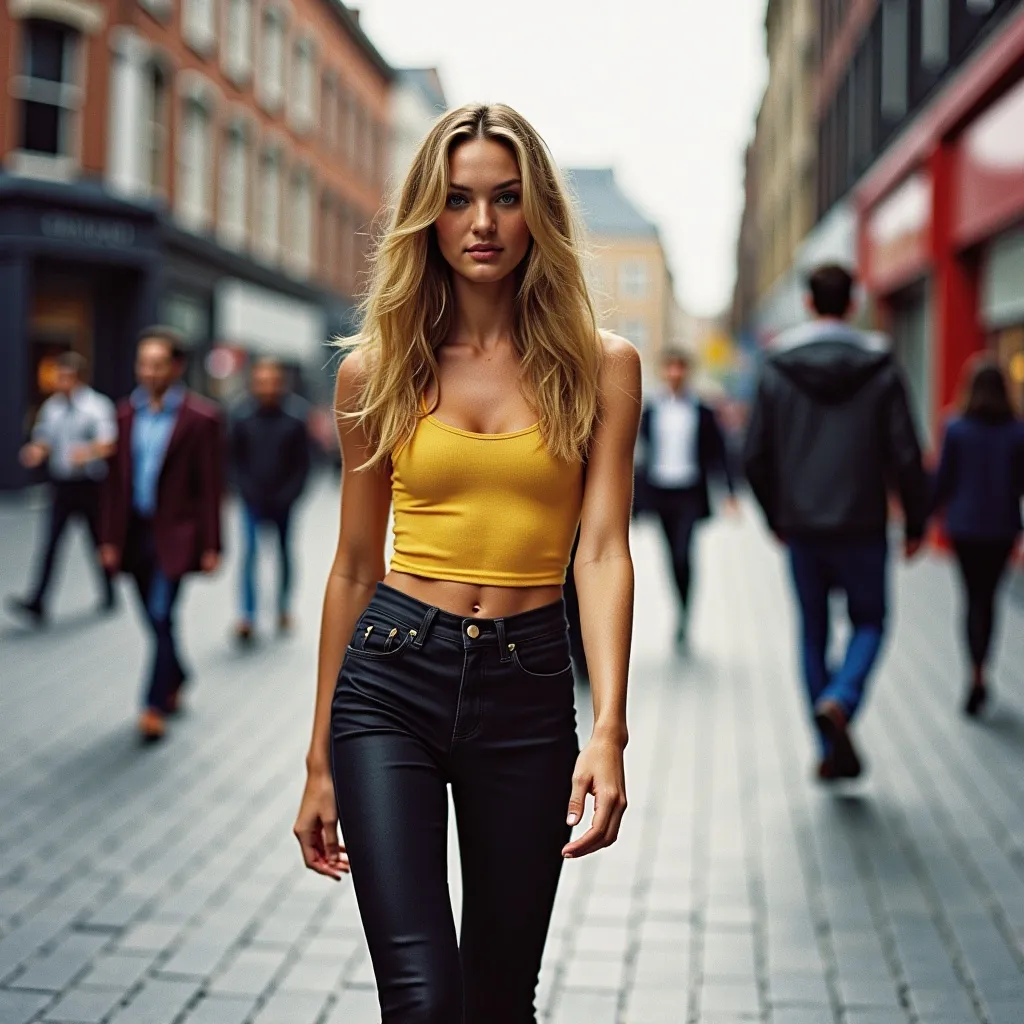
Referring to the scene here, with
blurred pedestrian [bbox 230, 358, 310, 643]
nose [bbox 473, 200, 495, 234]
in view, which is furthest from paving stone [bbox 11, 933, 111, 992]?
blurred pedestrian [bbox 230, 358, 310, 643]

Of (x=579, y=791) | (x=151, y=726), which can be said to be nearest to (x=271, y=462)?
(x=151, y=726)

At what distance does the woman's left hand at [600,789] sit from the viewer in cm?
238

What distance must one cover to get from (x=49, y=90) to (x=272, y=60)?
39.5 feet

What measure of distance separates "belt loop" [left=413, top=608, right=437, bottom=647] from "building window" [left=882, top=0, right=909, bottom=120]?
19725 millimetres

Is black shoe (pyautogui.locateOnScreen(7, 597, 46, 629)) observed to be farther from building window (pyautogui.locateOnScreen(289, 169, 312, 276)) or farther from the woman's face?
building window (pyautogui.locateOnScreen(289, 169, 312, 276))

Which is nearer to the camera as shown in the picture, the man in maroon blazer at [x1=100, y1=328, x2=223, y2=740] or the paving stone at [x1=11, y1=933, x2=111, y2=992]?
the paving stone at [x1=11, y1=933, x2=111, y2=992]

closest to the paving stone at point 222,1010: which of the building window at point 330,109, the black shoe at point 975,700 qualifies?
the black shoe at point 975,700

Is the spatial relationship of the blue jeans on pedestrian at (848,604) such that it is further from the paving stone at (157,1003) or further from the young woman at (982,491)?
the paving stone at (157,1003)

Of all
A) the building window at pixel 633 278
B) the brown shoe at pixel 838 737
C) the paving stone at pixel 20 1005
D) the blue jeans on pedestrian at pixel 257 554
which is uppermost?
the building window at pixel 633 278

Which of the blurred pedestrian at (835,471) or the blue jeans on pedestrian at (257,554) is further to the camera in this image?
the blue jeans on pedestrian at (257,554)

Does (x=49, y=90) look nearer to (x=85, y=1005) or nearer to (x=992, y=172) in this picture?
(x=992, y=172)

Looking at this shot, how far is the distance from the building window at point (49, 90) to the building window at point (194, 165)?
416 centimetres

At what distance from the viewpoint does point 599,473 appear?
104 inches

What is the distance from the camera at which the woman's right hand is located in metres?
2.70
